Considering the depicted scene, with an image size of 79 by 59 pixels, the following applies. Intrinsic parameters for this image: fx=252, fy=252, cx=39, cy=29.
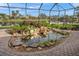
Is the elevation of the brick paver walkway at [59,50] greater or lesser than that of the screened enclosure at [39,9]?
lesser

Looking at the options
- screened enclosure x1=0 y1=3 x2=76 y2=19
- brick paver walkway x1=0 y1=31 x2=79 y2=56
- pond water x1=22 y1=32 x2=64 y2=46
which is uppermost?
screened enclosure x1=0 y1=3 x2=76 y2=19

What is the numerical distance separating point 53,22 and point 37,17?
0.27 metres

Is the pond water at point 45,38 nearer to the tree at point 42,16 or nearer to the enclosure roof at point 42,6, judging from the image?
the tree at point 42,16

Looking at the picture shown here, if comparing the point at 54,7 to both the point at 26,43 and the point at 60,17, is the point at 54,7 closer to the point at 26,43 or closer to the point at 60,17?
the point at 60,17

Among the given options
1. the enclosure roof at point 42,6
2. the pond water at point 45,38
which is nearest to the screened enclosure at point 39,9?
the enclosure roof at point 42,6

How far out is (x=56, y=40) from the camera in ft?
13.3

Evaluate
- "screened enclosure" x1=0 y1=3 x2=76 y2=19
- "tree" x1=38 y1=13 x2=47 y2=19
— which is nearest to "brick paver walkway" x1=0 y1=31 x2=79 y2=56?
"screened enclosure" x1=0 y1=3 x2=76 y2=19

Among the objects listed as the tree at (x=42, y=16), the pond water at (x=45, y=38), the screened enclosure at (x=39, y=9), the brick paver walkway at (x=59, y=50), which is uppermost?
the screened enclosure at (x=39, y=9)

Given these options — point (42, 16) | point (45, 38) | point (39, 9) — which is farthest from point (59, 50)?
point (39, 9)

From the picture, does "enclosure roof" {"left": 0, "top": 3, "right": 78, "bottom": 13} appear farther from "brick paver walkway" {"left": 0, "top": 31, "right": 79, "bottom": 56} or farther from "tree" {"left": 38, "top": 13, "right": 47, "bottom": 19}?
"brick paver walkway" {"left": 0, "top": 31, "right": 79, "bottom": 56}

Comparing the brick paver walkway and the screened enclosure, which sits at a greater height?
the screened enclosure

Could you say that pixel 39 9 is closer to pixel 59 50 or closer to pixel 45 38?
pixel 45 38

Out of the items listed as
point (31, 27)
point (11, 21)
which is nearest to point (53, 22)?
point (31, 27)

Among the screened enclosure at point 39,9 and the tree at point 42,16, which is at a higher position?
the screened enclosure at point 39,9
